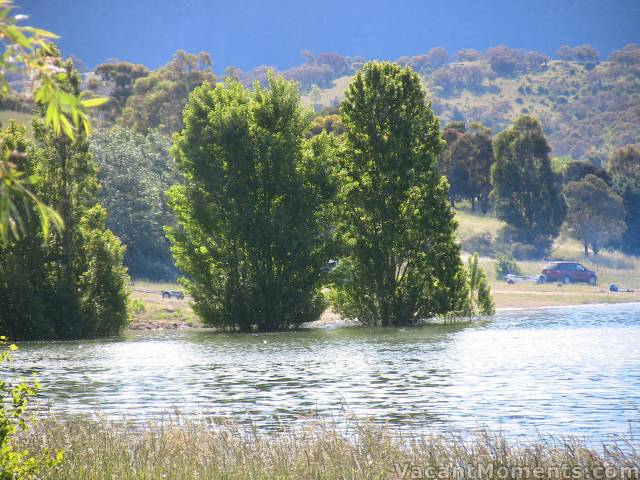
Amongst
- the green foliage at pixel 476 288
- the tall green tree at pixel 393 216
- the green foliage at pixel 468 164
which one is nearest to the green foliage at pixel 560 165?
the green foliage at pixel 468 164

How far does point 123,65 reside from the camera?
174375 millimetres

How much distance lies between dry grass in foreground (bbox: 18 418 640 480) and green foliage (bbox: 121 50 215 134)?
4911 inches

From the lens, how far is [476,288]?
7006cm

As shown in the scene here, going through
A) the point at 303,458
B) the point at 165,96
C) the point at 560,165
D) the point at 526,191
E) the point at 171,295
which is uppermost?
the point at 165,96

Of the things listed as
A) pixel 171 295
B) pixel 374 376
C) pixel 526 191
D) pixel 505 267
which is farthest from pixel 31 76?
pixel 526 191

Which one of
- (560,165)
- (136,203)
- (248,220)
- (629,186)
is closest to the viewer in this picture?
(248,220)

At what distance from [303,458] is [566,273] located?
99.8m

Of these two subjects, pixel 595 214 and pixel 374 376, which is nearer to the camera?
pixel 374 376

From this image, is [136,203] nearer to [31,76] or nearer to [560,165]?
[560,165]

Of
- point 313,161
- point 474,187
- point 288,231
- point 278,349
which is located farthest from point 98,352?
point 474,187

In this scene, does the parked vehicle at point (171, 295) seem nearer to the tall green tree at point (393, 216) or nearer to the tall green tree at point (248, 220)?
the tall green tree at point (248, 220)

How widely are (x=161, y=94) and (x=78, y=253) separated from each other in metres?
92.2

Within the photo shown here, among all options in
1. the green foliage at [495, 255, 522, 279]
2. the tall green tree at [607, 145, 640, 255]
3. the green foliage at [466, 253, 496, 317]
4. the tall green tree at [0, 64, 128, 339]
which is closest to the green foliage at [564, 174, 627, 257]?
the tall green tree at [607, 145, 640, 255]

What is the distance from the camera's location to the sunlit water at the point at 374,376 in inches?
955
